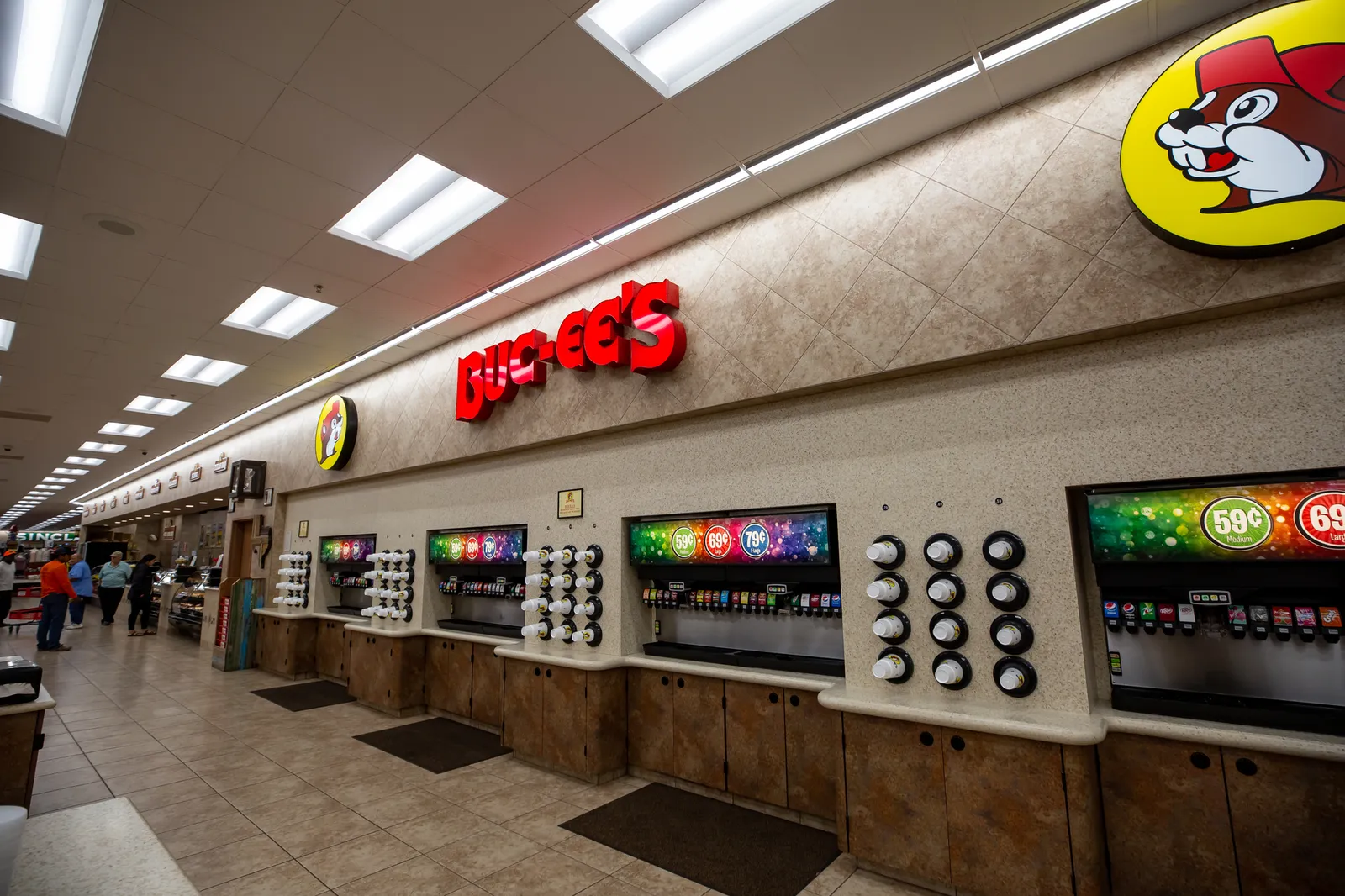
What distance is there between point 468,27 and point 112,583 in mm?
15052

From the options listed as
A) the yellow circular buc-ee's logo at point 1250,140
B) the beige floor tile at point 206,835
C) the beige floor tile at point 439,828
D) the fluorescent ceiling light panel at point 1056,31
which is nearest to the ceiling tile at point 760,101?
the fluorescent ceiling light panel at point 1056,31

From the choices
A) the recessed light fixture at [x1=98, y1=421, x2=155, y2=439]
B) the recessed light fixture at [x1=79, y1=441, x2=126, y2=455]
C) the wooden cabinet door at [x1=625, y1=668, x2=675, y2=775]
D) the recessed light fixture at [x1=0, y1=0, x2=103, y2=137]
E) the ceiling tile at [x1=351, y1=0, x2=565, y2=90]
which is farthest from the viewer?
the recessed light fixture at [x1=79, y1=441, x2=126, y2=455]

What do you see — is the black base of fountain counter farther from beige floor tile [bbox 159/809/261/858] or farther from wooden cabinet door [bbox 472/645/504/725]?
beige floor tile [bbox 159/809/261/858]

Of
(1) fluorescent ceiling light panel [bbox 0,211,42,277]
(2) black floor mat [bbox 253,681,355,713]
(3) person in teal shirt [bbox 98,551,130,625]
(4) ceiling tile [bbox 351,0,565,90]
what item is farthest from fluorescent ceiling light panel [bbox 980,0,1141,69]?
(3) person in teal shirt [bbox 98,551,130,625]

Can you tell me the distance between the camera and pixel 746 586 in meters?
4.44

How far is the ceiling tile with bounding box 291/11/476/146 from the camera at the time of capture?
2.89 meters

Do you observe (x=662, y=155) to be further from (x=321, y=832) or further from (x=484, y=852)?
(x=321, y=832)

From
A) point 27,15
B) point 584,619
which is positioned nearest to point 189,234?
point 27,15

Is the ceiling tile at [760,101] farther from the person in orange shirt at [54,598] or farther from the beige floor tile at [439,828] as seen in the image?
the person in orange shirt at [54,598]

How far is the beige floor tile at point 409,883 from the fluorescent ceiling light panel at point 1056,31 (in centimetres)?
503

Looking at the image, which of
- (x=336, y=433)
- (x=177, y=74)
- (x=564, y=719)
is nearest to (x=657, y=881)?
(x=564, y=719)

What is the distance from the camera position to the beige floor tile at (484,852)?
331 centimetres

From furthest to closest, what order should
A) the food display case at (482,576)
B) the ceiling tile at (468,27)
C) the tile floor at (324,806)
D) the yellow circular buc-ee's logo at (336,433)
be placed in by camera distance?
the yellow circular buc-ee's logo at (336,433), the food display case at (482,576), the tile floor at (324,806), the ceiling tile at (468,27)

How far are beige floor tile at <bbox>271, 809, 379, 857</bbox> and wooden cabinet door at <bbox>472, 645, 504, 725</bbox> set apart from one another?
5.80 ft
